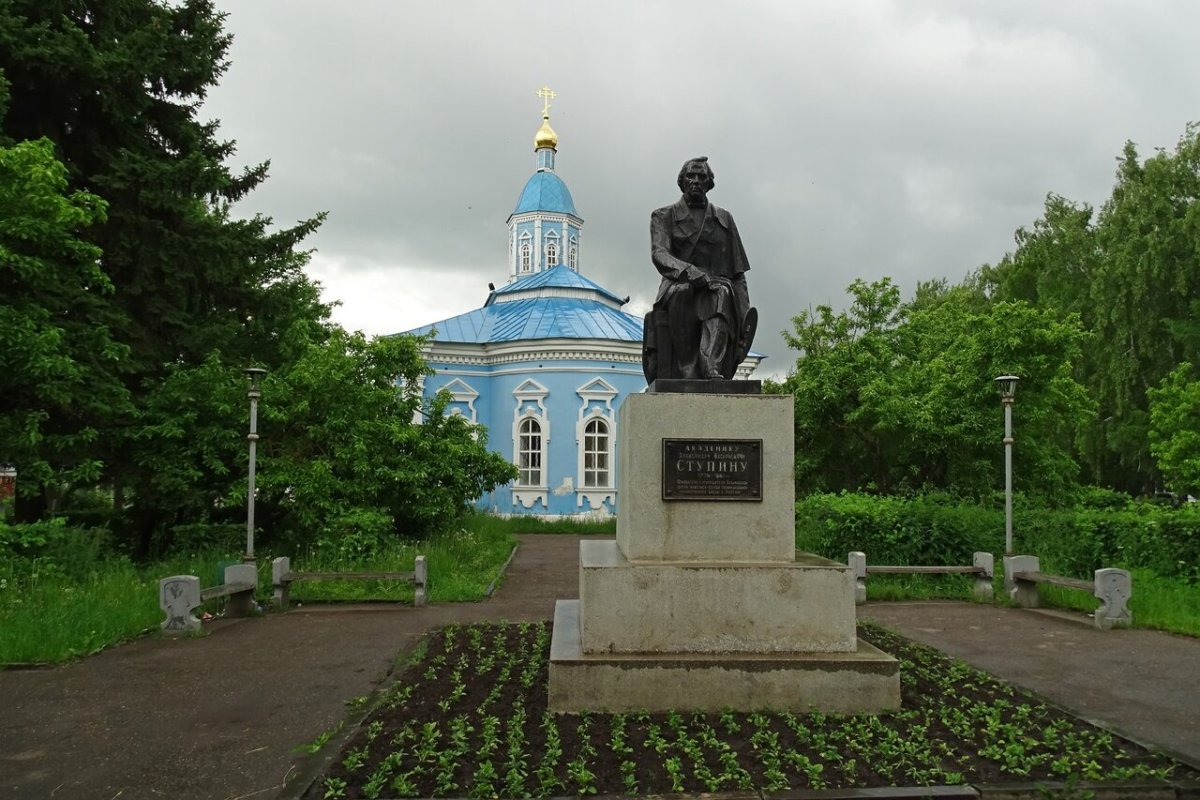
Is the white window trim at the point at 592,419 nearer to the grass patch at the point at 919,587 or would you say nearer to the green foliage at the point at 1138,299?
the green foliage at the point at 1138,299

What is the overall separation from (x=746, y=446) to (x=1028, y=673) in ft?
11.8

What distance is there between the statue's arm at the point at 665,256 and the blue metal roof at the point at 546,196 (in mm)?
32983

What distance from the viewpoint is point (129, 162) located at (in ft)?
49.1

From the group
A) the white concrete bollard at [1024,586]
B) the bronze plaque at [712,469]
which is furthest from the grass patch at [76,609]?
the white concrete bollard at [1024,586]

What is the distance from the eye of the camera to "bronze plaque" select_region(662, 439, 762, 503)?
6.10 metres

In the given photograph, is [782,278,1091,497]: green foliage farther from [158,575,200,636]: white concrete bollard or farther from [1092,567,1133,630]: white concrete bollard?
[158,575,200,636]: white concrete bollard

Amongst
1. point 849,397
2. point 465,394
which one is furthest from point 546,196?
point 849,397

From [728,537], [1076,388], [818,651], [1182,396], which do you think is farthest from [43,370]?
[1182,396]

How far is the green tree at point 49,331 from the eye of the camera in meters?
11.8

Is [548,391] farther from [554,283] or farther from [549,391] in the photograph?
[554,283]

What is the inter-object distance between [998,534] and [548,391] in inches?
698

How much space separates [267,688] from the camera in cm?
695

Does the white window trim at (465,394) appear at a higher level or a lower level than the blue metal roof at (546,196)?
lower

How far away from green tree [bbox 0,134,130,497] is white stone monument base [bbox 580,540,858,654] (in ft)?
32.9
